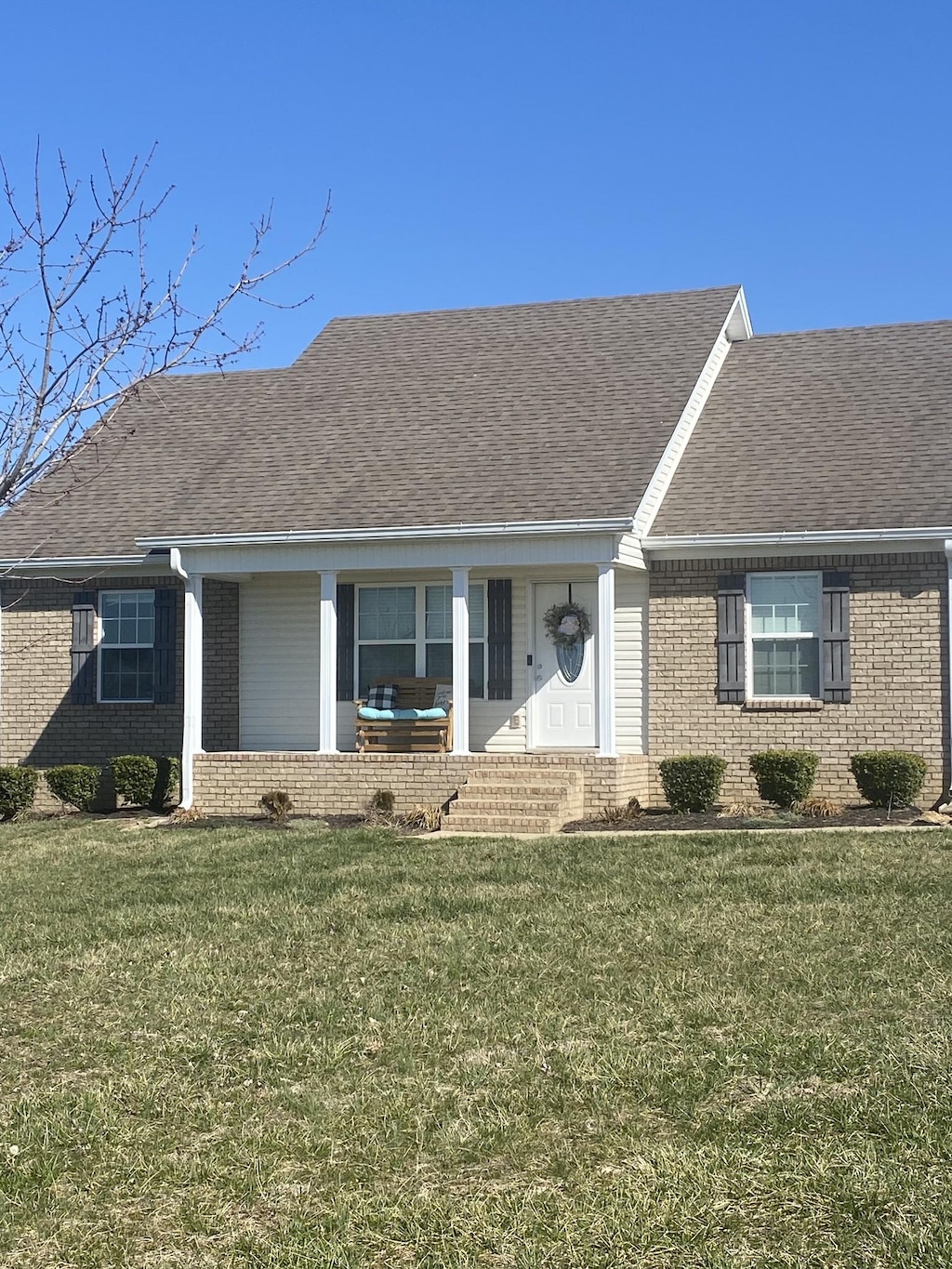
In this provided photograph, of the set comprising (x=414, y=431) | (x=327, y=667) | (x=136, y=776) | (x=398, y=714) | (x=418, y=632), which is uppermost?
(x=414, y=431)

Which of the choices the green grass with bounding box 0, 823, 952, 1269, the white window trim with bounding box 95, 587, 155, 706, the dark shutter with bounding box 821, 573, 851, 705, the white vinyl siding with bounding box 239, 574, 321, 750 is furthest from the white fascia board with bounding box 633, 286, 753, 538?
the white window trim with bounding box 95, 587, 155, 706

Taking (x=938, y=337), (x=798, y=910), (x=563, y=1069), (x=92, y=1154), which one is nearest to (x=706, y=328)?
(x=938, y=337)

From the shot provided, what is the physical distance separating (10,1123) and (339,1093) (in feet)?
4.92

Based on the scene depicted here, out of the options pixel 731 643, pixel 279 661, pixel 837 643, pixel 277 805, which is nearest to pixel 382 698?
pixel 279 661

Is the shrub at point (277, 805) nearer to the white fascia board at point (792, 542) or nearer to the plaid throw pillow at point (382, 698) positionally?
the plaid throw pillow at point (382, 698)

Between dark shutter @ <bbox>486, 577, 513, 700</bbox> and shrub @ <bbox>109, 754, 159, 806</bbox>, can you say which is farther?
shrub @ <bbox>109, 754, 159, 806</bbox>

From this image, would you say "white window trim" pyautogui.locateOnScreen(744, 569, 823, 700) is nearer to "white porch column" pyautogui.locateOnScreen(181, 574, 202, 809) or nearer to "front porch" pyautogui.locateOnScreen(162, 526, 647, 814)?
"front porch" pyautogui.locateOnScreen(162, 526, 647, 814)

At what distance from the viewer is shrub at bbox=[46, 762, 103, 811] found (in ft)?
61.6

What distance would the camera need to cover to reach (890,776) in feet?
52.0

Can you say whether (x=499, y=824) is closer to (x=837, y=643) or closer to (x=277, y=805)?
(x=277, y=805)

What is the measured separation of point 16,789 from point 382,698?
487 centimetres

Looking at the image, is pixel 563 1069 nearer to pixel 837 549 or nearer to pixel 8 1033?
pixel 8 1033

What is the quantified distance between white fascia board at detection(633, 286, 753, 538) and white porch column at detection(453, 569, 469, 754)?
6.97 feet

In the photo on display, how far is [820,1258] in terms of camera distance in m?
5.20
